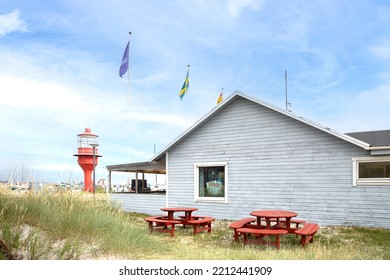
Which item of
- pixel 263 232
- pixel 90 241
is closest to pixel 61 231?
pixel 90 241

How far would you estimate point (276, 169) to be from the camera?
12414 mm

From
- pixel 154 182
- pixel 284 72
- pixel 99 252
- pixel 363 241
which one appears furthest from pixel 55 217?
pixel 154 182

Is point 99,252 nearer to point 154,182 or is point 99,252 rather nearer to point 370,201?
point 370,201

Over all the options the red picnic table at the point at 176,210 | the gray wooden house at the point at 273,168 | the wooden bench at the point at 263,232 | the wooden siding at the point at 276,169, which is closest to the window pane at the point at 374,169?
the gray wooden house at the point at 273,168

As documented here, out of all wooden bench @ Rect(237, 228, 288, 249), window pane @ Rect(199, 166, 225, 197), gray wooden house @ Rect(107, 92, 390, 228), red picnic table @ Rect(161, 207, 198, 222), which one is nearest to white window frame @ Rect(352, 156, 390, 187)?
gray wooden house @ Rect(107, 92, 390, 228)

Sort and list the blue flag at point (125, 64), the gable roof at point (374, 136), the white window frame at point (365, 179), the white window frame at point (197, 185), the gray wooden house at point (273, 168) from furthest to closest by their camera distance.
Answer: the blue flag at point (125, 64)
the gable roof at point (374, 136)
the white window frame at point (197, 185)
the gray wooden house at point (273, 168)
the white window frame at point (365, 179)

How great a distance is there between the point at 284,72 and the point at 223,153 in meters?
7.33

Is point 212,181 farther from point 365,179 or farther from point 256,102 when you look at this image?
point 365,179

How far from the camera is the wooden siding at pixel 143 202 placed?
599 inches

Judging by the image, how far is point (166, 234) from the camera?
1018 cm

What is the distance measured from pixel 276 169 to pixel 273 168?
11 cm

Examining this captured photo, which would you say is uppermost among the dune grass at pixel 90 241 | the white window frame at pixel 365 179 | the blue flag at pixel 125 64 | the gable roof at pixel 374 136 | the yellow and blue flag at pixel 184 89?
the blue flag at pixel 125 64

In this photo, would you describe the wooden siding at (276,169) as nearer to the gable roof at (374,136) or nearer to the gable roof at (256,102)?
the gable roof at (256,102)
